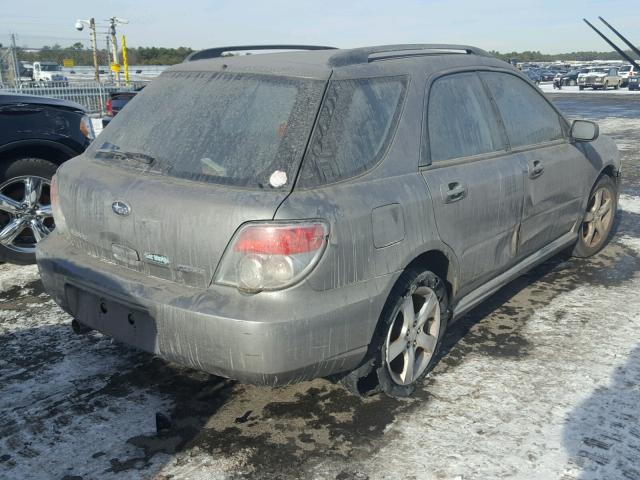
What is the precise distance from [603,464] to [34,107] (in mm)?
4880

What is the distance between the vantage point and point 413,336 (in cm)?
317

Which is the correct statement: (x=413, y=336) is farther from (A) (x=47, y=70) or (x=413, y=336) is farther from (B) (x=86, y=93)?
(A) (x=47, y=70)

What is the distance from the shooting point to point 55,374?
338 cm

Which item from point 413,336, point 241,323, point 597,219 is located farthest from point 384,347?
point 597,219

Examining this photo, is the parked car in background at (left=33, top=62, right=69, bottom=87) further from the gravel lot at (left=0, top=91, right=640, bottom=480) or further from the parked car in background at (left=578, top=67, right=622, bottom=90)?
the gravel lot at (left=0, top=91, right=640, bottom=480)

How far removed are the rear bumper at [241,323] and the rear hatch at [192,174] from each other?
11 centimetres

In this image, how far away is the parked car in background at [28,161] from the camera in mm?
5059

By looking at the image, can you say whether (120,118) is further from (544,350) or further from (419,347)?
(544,350)

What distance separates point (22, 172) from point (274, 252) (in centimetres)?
356

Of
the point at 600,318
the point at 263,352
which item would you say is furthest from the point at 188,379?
the point at 600,318

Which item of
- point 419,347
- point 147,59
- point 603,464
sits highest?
point 147,59

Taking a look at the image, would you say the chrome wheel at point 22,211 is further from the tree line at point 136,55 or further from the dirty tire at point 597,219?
the tree line at point 136,55

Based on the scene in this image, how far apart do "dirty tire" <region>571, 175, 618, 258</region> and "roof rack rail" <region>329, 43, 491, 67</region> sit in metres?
1.85

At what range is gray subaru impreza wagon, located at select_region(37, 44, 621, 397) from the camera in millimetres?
2480
